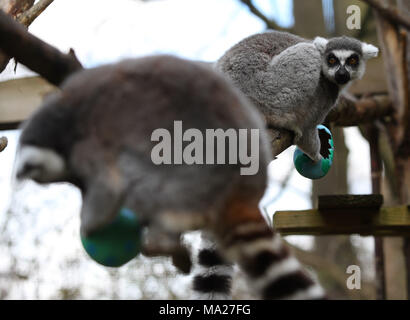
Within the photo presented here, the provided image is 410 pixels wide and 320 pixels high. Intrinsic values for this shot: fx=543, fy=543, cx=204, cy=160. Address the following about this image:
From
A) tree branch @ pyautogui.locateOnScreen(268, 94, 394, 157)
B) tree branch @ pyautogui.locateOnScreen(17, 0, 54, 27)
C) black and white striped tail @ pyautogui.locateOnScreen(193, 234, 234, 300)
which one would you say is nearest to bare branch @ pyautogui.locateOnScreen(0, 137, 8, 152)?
tree branch @ pyautogui.locateOnScreen(17, 0, 54, 27)

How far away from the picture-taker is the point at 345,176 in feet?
35.0

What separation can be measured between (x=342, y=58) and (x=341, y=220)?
1409 millimetres

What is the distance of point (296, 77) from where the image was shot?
4.42 m

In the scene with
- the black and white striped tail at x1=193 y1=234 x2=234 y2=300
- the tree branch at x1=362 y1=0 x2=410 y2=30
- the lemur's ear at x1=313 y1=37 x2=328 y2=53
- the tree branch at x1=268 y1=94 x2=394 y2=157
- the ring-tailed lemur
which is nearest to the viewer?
the black and white striped tail at x1=193 y1=234 x2=234 y2=300

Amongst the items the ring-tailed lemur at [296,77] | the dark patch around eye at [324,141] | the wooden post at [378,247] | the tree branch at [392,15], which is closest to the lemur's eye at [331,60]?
the ring-tailed lemur at [296,77]

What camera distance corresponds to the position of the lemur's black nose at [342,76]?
4.43 metres

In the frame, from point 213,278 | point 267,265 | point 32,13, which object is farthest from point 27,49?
point 32,13

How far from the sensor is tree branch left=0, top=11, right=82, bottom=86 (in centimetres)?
178

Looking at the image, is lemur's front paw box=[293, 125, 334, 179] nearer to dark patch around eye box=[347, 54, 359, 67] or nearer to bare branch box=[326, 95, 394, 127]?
dark patch around eye box=[347, 54, 359, 67]

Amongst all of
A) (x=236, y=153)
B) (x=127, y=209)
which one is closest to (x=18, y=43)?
(x=127, y=209)

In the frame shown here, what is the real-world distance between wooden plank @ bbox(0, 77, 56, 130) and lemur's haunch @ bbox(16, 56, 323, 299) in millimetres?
2697

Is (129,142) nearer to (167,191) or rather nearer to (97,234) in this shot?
(167,191)

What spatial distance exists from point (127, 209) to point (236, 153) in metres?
0.45
